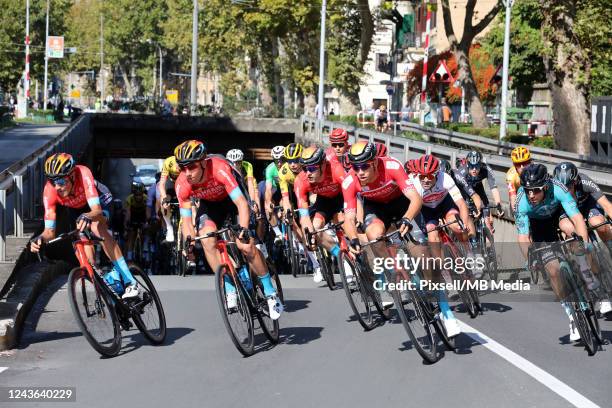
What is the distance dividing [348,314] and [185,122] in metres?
52.8

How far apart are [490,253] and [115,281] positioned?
6982mm

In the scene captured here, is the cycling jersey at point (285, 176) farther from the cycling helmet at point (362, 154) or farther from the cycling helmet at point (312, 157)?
the cycling helmet at point (362, 154)

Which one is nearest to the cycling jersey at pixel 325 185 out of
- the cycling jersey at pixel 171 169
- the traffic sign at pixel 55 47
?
the cycling jersey at pixel 171 169

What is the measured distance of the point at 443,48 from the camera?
9081 centimetres

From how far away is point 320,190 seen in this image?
14.4 m

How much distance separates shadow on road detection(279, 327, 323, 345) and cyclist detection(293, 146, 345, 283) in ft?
2.96

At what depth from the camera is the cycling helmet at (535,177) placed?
10830 mm

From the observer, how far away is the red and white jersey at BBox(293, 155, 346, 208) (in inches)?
538

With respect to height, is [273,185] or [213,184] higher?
[213,184]

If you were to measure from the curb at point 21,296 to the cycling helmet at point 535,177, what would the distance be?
4.67 meters

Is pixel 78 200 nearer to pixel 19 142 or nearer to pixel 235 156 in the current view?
pixel 235 156

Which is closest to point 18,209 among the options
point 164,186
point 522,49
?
point 164,186

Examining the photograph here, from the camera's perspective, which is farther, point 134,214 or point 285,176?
point 134,214

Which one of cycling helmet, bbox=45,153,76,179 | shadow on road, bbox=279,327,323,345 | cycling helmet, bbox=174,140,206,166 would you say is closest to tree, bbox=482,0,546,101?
shadow on road, bbox=279,327,323,345
